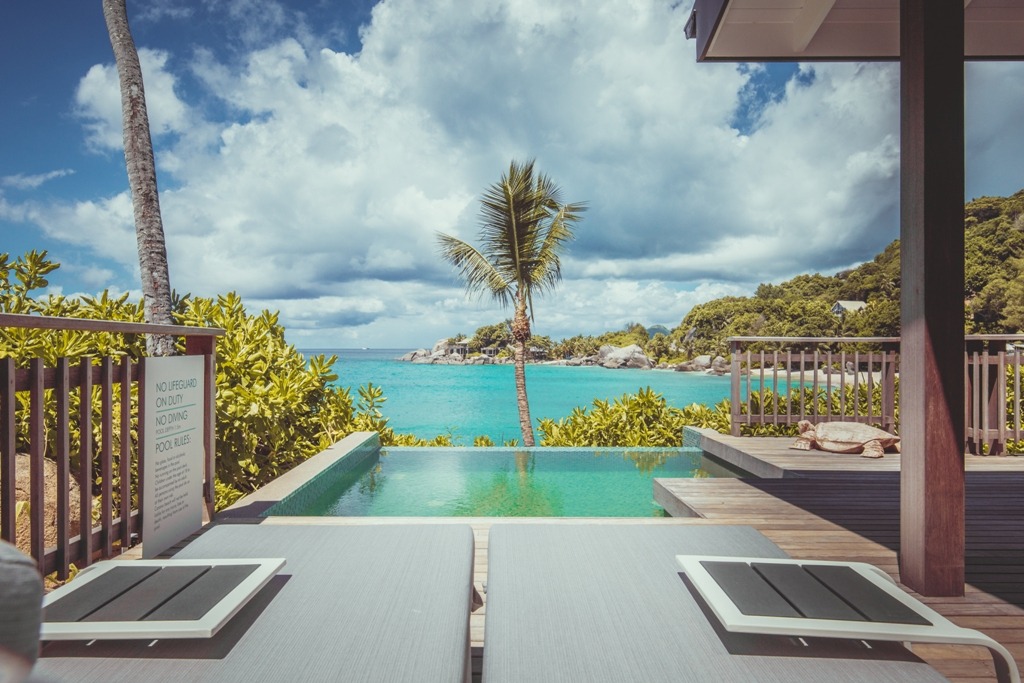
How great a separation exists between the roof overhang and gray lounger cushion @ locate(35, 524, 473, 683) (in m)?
3.09

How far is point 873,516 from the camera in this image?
3102 millimetres

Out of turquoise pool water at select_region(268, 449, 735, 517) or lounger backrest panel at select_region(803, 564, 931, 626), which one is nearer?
lounger backrest panel at select_region(803, 564, 931, 626)

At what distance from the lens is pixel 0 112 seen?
117 feet

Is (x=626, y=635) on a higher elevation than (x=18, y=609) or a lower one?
lower

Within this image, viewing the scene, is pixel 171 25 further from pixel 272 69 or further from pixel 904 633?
pixel 904 633

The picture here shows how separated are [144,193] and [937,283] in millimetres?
5699

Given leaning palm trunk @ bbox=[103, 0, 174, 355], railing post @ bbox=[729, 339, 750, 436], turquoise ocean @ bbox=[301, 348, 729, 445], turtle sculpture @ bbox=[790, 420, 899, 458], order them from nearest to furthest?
leaning palm trunk @ bbox=[103, 0, 174, 355]
turtle sculpture @ bbox=[790, 420, 899, 458]
railing post @ bbox=[729, 339, 750, 436]
turquoise ocean @ bbox=[301, 348, 729, 445]

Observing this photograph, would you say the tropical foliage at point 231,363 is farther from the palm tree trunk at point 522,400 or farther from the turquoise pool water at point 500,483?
the palm tree trunk at point 522,400

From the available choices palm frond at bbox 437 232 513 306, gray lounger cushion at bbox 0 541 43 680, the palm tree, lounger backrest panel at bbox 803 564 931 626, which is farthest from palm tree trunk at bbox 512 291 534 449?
gray lounger cushion at bbox 0 541 43 680

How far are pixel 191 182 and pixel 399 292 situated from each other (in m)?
16.1

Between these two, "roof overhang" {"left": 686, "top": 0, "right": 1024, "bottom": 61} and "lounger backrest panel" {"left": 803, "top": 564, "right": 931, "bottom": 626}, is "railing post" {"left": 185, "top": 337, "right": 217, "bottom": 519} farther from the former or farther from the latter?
"roof overhang" {"left": 686, "top": 0, "right": 1024, "bottom": 61}

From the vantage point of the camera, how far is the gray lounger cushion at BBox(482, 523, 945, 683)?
3.53 ft

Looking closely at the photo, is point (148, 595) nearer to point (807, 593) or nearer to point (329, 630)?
point (329, 630)

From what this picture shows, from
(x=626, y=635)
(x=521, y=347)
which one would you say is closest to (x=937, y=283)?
(x=626, y=635)
